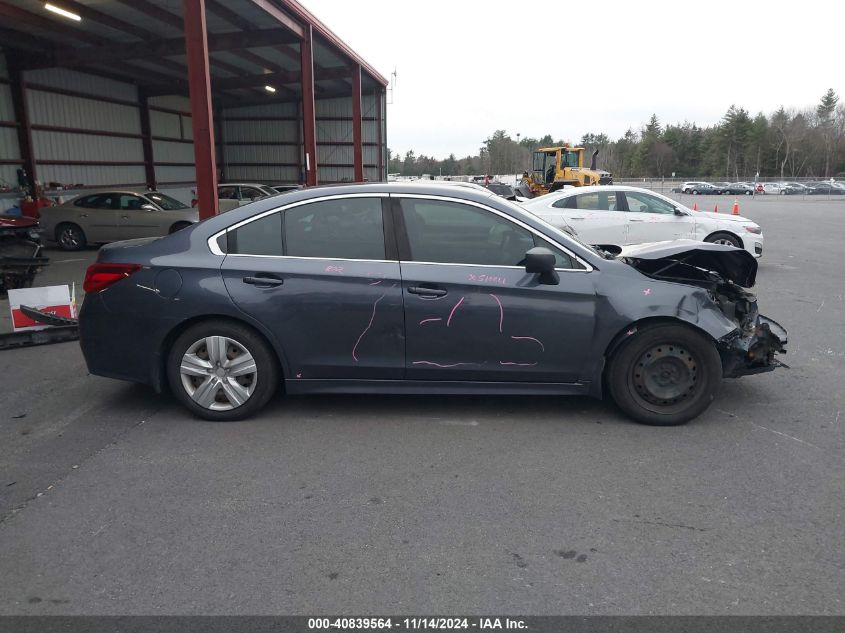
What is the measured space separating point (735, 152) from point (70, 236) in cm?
9524

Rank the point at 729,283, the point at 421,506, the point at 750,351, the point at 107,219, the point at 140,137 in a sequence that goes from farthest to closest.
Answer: the point at 140,137
the point at 107,219
the point at 729,283
the point at 750,351
the point at 421,506

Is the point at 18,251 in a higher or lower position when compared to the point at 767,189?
lower

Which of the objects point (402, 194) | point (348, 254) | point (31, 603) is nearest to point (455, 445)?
point (348, 254)

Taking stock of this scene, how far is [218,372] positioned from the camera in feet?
14.8

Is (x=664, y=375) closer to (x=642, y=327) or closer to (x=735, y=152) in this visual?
(x=642, y=327)

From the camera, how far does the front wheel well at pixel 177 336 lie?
4.47m

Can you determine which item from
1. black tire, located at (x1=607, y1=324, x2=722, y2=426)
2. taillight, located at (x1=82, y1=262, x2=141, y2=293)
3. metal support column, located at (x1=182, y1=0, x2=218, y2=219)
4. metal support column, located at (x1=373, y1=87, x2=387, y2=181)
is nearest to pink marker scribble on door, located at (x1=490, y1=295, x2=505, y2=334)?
black tire, located at (x1=607, y1=324, x2=722, y2=426)

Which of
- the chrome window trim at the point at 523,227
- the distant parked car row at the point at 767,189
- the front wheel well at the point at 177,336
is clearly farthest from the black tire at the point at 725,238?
the distant parked car row at the point at 767,189

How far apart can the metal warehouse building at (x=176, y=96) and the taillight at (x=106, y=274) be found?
7572 mm

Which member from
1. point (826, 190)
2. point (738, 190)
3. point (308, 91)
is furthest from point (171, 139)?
point (826, 190)

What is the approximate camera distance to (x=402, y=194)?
4551 millimetres

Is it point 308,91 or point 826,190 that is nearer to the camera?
point 308,91

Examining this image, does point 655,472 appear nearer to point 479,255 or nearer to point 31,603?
point 479,255

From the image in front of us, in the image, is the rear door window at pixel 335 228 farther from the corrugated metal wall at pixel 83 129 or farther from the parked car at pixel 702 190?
the parked car at pixel 702 190
